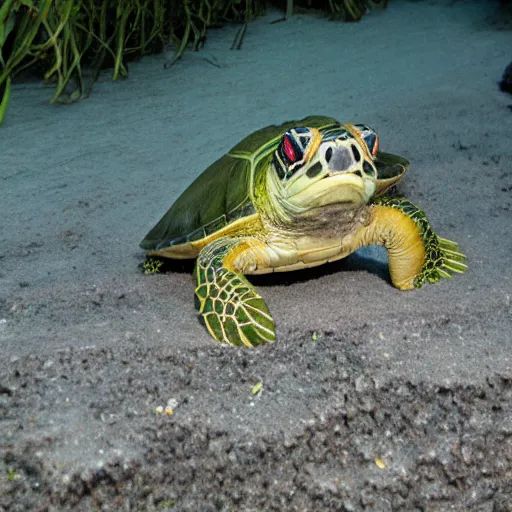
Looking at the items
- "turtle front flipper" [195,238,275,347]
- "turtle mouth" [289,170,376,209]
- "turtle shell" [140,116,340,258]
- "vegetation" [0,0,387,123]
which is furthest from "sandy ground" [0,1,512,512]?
"vegetation" [0,0,387,123]

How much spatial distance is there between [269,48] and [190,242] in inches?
193

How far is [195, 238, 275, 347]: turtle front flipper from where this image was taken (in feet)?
7.65

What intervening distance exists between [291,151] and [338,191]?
243 millimetres

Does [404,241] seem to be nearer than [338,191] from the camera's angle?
No

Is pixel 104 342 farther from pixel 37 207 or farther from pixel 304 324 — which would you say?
pixel 37 207

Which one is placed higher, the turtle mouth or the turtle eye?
the turtle eye

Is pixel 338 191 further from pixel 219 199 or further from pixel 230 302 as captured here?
pixel 219 199

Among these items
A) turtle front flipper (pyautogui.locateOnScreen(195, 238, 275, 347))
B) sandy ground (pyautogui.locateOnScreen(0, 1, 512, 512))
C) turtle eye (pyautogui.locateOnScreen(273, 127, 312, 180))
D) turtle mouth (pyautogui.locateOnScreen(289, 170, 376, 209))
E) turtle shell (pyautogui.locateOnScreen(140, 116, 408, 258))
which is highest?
turtle eye (pyautogui.locateOnScreen(273, 127, 312, 180))

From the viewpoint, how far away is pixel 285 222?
2.57 m

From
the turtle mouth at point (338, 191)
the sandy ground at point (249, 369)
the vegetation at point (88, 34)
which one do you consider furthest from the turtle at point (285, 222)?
the vegetation at point (88, 34)

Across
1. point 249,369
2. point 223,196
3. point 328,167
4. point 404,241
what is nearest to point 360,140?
point 328,167

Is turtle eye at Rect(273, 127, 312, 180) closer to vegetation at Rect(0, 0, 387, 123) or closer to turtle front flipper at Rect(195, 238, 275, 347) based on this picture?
turtle front flipper at Rect(195, 238, 275, 347)

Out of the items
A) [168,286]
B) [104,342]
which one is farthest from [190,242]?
[104,342]

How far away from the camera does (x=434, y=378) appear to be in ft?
7.08
